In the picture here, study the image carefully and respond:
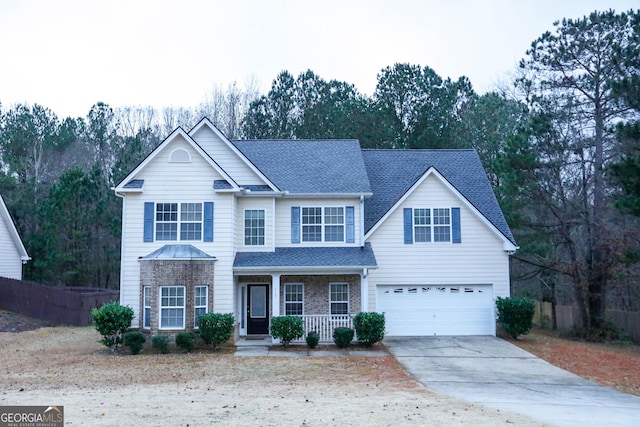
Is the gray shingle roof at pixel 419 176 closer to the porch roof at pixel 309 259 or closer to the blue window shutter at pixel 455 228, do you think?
the blue window shutter at pixel 455 228

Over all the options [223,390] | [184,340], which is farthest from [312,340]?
[223,390]

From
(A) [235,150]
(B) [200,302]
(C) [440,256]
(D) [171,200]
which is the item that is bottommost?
(B) [200,302]

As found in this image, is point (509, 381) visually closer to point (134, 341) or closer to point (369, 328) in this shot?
point (369, 328)

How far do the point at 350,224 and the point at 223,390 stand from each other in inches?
451

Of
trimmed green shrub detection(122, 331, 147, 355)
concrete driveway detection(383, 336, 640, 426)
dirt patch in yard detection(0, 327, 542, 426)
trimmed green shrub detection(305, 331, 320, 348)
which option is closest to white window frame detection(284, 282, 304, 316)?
trimmed green shrub detection(305, 331, 320, 348)

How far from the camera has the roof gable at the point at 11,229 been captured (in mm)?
33781

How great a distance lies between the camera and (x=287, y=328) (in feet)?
69.5

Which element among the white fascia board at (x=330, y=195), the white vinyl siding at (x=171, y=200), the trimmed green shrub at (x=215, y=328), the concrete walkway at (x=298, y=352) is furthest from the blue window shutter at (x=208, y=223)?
the concrete walkway at (x=298, y=352)

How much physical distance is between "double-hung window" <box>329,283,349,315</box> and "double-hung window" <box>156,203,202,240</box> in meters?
5.48

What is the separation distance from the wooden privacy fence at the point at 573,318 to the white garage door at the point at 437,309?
20.0 feet

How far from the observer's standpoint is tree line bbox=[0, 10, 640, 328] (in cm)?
2570

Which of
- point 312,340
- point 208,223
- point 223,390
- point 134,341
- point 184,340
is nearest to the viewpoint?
point 223,390

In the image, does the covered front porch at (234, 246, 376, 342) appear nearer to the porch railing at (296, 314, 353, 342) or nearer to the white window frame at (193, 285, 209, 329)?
the porch railing at (296, 314, 353, 342)

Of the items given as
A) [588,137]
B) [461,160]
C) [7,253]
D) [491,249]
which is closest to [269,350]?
[491,249]
